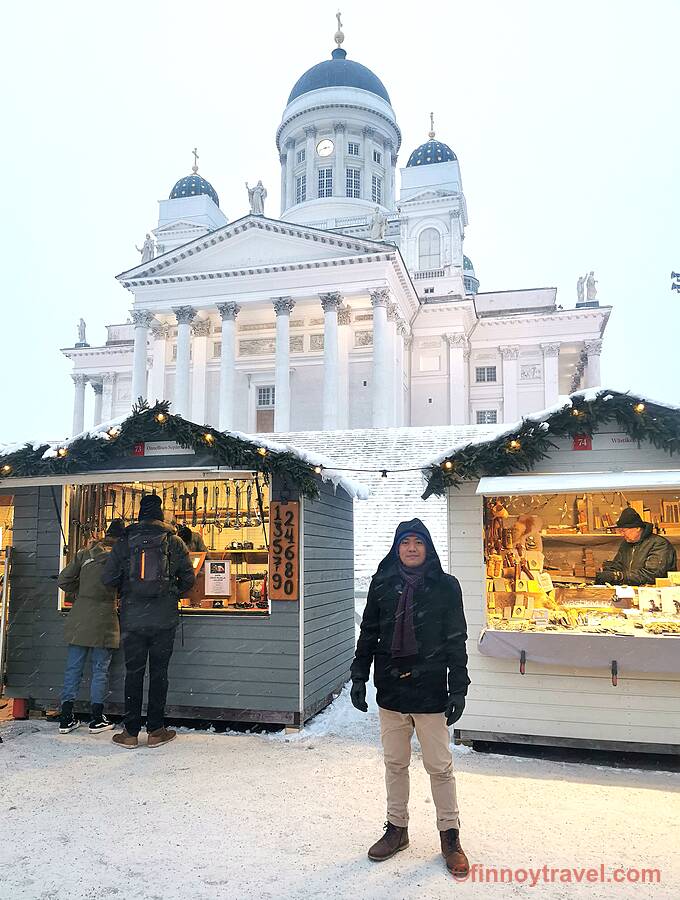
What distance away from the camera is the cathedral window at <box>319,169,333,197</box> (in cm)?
4712

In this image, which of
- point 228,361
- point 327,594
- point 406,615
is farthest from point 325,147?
point 406,615

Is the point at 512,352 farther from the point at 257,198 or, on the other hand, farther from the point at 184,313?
the point at 184,313

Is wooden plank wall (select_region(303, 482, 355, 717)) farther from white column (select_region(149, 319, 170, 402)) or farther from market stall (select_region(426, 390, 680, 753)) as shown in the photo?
white column (select_region(149, 319, 170, 402))

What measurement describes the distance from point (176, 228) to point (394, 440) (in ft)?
93.2

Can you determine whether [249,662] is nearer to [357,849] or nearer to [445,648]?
[357,849]

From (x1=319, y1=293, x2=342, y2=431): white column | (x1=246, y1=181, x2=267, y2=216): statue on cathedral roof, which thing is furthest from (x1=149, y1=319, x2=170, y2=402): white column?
(x1=319, y1=293, x2=342, y2=431): white column

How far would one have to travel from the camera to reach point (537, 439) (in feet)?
21.2

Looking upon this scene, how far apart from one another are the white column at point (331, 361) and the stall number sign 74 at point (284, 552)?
24.6 meters

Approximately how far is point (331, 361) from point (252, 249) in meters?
7.09

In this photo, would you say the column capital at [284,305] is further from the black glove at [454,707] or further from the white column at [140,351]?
the black glove at [454,707]

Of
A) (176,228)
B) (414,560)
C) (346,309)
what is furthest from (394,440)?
(176,228)

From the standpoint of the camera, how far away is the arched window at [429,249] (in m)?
42.7

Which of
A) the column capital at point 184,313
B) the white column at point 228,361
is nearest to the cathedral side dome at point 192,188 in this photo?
the column capital at point 184,313

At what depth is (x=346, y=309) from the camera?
34.6 m
